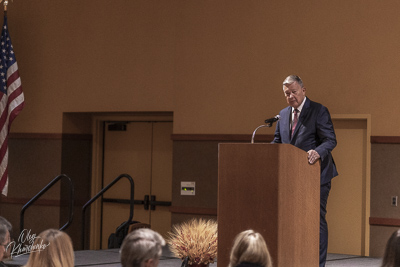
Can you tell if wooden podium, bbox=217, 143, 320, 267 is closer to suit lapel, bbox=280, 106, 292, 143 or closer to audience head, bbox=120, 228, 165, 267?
suit lapel, bbox=280, 106, 292, 143

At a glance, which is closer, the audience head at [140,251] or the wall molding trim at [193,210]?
the audience head at [140,251]

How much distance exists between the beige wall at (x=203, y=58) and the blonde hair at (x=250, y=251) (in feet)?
17.3

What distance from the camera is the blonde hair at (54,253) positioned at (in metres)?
3.13

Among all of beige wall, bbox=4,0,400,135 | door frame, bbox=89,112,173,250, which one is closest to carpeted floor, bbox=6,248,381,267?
beige wall, bbox=4,0,400,135

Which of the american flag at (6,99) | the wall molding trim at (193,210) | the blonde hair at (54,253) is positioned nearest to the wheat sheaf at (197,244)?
the blonde hair at (54,253)

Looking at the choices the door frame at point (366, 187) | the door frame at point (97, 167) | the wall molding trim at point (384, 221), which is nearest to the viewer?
the wall molding trim at point (384, 221)

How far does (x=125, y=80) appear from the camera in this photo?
10148mm

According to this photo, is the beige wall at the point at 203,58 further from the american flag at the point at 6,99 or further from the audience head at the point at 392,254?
the audience head at the point at 392,254

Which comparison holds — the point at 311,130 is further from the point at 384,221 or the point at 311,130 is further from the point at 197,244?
the point at 384,221

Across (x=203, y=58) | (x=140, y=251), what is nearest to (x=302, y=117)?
(x=140, y=251)

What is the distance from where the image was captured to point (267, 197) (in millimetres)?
4832

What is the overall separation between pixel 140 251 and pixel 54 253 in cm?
40

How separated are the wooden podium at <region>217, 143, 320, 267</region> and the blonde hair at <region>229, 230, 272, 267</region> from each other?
156 centimetres

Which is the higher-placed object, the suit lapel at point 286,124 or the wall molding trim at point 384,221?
the suit lapel at point 286,124
